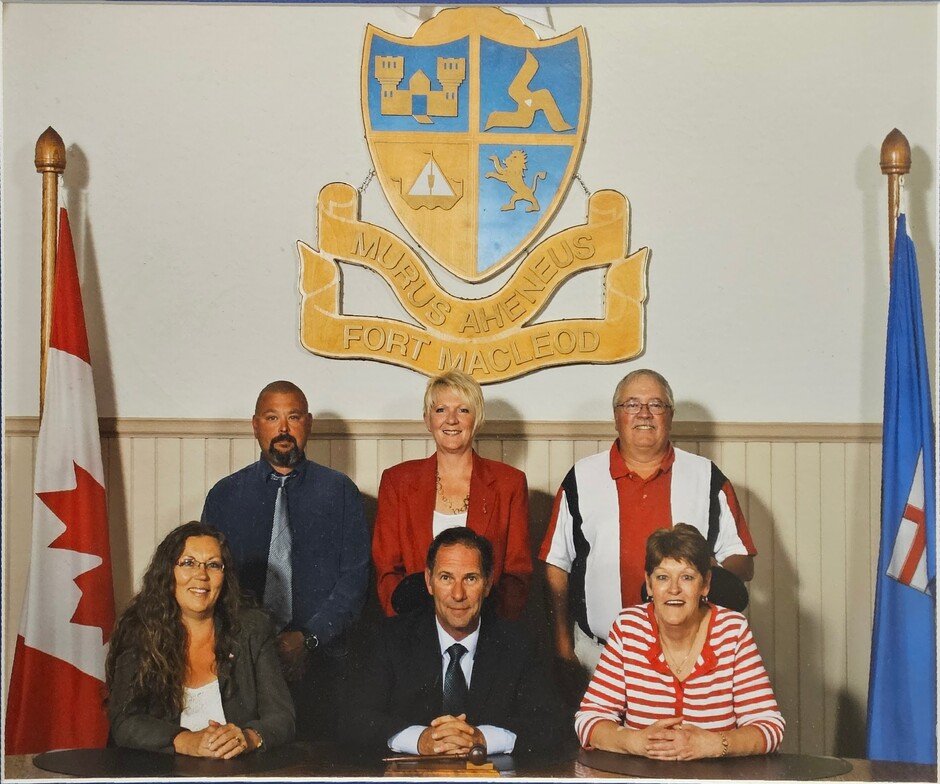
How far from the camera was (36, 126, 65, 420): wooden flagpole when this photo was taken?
375 centimetres

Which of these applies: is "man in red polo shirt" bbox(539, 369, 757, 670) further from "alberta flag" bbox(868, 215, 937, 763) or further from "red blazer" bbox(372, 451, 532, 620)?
"alberta flag" bbox(868, 215, 937, 763)

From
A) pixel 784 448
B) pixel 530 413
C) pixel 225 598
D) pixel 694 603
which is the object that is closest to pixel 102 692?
pixel 225 598

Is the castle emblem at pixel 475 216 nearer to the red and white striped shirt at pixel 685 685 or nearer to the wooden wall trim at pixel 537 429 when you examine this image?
the wooden wall trim at pixel 537 429

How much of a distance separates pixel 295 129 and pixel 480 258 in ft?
2.24

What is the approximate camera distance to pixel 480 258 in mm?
3834

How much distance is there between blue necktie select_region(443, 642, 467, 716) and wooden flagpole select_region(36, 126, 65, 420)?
1.44 metres

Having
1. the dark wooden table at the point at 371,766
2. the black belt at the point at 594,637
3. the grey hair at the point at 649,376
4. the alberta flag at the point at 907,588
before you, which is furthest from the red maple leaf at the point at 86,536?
the alberta flag at the point at 907,588

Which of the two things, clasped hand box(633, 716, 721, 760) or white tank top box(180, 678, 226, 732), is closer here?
clasped hand box(633, 716, 721, 760)

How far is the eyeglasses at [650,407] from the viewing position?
3.53 meters

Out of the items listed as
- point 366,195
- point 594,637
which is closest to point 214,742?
point 594,637

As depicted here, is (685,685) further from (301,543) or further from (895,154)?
(895,154)

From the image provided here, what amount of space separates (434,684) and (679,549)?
73cm

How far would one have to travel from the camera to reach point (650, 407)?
139 inches

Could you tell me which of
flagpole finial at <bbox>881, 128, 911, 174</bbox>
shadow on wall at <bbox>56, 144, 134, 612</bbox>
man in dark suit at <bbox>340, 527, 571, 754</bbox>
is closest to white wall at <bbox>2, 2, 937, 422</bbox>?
shadow on wall at <bbox>56, 144, 134, 612</bbox>
